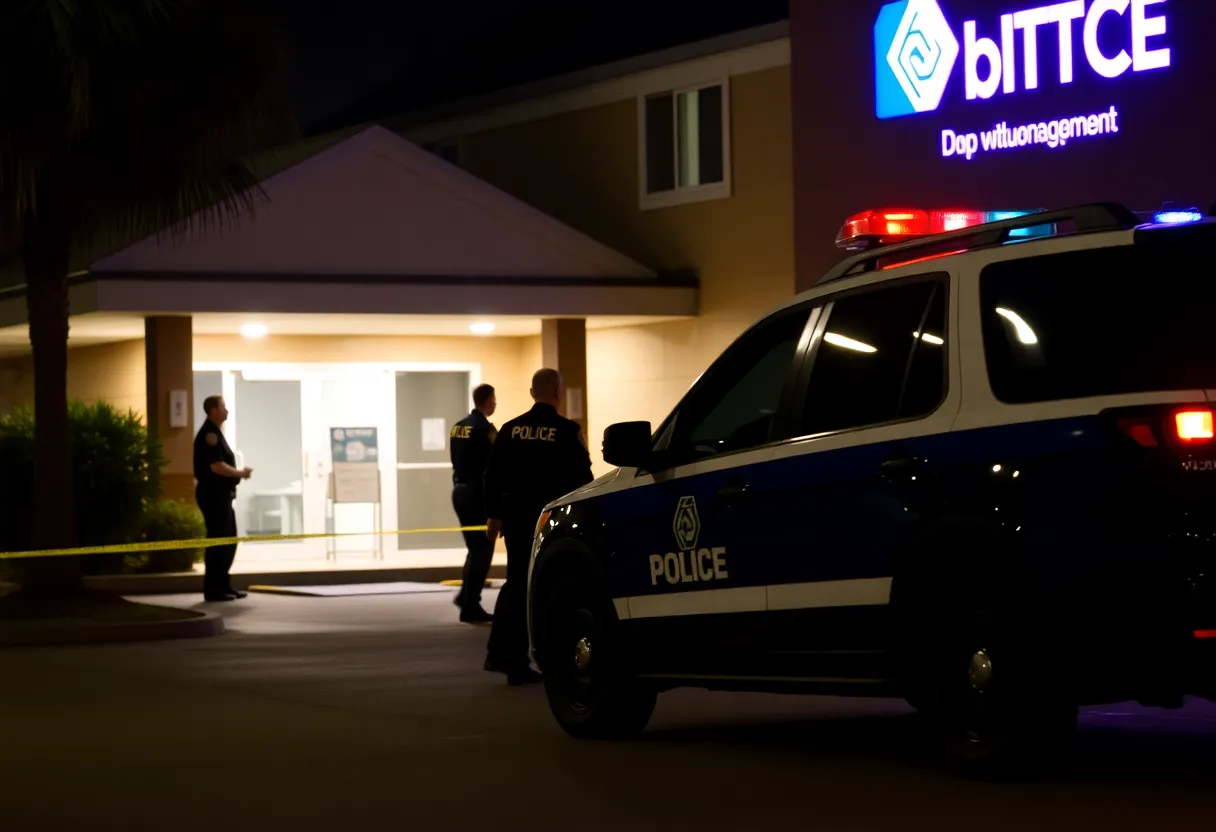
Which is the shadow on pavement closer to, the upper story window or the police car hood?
Result: the police car hood

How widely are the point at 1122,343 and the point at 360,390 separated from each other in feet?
74.3

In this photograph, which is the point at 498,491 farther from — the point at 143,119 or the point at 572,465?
the point at 143,119

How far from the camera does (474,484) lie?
1850 centimetres

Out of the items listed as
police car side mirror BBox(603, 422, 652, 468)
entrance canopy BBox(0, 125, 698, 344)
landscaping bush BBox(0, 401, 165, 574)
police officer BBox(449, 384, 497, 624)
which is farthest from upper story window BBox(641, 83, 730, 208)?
police car side mirror BBox(603, 422, 652, 468)

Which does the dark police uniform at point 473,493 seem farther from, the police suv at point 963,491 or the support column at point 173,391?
the support column at point 173,391

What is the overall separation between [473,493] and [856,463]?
9791 millimetres

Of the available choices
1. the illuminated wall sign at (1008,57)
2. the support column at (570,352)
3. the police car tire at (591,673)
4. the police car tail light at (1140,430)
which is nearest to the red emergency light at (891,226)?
the police car tail light at (1140,430)

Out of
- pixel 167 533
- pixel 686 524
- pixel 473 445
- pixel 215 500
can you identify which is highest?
pixel 473 445

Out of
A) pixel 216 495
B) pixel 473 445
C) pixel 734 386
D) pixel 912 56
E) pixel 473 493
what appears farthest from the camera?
pixel 216 495

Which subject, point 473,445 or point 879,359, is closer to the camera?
point 879,359

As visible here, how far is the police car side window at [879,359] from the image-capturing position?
28.8 ft

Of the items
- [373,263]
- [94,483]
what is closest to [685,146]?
[373,263]

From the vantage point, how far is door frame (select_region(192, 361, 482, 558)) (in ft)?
95.9

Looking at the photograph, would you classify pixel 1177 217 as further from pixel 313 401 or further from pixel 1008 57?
pixel 313 401
